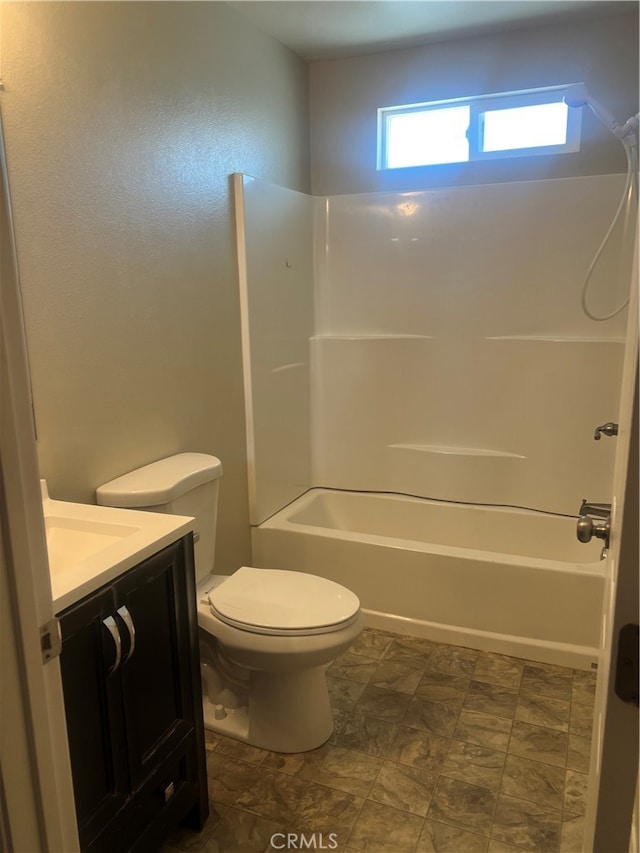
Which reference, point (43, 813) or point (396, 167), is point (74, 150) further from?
point (396, 167)

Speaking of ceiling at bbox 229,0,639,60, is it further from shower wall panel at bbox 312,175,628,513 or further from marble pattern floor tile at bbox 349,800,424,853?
marble pattern floor tile at bbox 349,800,424,853

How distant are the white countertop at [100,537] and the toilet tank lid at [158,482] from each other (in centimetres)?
19

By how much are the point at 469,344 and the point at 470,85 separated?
Result: 115cm

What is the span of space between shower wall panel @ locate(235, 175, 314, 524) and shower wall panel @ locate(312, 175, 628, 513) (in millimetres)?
141

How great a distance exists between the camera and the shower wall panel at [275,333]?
105 inches

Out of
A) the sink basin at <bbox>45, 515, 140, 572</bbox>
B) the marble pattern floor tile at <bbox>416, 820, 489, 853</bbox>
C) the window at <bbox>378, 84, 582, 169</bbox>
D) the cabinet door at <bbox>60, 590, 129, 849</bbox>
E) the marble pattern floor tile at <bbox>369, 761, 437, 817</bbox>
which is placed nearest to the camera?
the cabinet door at <bbox>60, 590, 129, 849</bbox>

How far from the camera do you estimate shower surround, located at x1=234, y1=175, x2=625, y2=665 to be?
108 inches

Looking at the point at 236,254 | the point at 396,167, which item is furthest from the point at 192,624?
the point at 396,167

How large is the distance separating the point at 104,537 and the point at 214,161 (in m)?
1.52

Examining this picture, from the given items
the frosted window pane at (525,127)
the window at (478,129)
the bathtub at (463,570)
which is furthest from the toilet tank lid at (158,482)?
the frosted window pane at (525,127)

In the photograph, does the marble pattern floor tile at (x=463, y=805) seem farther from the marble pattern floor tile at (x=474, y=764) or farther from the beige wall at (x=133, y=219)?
the beige wall at (x=133, y=219)

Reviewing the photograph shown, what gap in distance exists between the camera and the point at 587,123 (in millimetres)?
2732

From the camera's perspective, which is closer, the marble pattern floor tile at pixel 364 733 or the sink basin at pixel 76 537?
the sink basin at pixel 76 537

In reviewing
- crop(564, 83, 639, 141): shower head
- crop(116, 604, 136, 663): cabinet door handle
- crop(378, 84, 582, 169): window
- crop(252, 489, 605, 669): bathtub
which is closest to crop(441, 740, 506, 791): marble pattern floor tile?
A: crop(252, 489, 605, 669): bathtub
